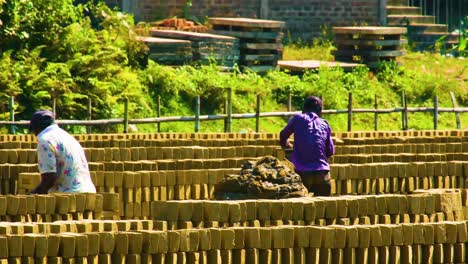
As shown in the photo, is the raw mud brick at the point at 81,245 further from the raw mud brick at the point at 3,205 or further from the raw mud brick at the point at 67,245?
the raw mud brick at the point at 3,205

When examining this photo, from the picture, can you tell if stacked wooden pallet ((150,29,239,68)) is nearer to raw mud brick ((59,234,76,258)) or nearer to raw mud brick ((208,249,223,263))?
raw mud brick ((208,249,223,263))

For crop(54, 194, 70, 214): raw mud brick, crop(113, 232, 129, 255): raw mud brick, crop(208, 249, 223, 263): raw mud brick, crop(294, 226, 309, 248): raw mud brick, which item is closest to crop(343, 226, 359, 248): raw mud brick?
crop(294, 226, 309, 248): raw mud brick

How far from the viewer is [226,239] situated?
10484 mm

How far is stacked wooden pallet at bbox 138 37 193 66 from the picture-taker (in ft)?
96.4

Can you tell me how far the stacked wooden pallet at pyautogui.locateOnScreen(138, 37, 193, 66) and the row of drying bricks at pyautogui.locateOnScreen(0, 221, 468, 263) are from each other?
60.0ft

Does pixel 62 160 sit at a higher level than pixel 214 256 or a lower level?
higher

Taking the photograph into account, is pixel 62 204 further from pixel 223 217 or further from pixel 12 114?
pixel 12 114

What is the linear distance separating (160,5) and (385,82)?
452 centimetres

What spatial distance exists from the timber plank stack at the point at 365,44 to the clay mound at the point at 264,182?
19.6m

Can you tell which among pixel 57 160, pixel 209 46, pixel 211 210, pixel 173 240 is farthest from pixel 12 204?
pixel 209 46

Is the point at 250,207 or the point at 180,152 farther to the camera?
the point at 180,152

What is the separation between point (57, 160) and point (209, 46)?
57.4ft

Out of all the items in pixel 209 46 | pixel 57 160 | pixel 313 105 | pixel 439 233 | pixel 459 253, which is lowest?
pixel 459 253

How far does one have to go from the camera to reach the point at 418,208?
12.9 m
